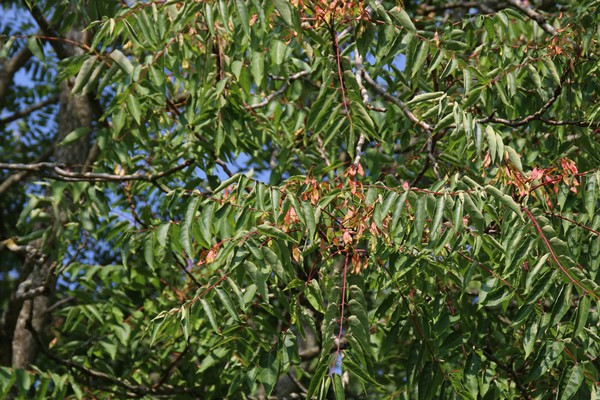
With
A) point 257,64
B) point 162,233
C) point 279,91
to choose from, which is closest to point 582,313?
point 162,233

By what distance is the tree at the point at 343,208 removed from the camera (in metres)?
3.28

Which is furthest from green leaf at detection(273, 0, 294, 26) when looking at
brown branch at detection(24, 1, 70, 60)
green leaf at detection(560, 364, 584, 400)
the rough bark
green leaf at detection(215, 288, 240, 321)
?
brown branch at detection(24, 1, 70, 60)

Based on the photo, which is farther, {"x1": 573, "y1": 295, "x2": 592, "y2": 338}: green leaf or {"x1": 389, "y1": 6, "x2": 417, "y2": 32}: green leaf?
{"x1": 389, "y1": 6, "x2": 417, "y2": 32}: green leaf

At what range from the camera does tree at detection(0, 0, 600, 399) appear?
10.7 feet

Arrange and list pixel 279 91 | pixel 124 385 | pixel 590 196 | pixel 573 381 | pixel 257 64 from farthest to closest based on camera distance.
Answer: pixel 279 91, pixel 124 385, pixel 257 64, pixel 590 196, pixel 573 381

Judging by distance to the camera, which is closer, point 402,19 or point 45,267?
point 402,19

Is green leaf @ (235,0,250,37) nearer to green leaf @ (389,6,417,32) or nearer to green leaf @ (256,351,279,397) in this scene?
green leaf @ (389,6,417,32)

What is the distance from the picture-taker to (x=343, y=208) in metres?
3.47

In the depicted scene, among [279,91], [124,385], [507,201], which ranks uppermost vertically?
[279,91]

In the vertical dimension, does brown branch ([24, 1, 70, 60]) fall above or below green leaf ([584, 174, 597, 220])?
above

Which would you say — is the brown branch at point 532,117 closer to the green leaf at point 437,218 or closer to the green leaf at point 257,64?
the green leaf at point 437,218

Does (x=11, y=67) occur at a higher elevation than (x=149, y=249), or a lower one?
higher

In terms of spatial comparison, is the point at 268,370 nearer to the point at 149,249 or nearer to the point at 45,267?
the point at 149,249

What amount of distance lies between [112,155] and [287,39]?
1.23 meters
